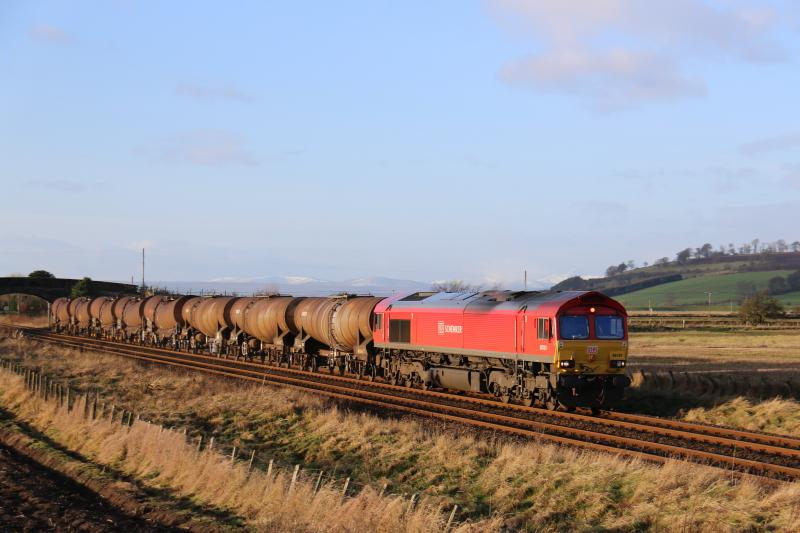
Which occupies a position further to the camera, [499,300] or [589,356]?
[499,300]

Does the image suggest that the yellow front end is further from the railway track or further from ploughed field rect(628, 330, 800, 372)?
ploughed field rect(628, 330, 800, 372)

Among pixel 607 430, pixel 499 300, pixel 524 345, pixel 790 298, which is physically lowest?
pixel 607 430

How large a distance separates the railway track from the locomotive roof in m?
3.46

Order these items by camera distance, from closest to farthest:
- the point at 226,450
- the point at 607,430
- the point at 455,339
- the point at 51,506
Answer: the point at 51,506 < the point at 226,450 < the point at 607,430 < the point at 455,339

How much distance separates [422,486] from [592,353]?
37.6ft

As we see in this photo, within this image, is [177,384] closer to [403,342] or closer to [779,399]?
[403,342]

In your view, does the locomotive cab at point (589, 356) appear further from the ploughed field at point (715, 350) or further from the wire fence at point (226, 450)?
the ploughed field at point (715, 350)

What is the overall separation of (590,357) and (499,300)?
15.7 feet

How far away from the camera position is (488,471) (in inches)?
703

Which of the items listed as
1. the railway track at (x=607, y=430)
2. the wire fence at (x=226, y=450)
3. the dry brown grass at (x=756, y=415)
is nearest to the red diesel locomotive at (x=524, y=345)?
the railway track at (x=607, y=430)

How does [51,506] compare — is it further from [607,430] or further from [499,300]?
[499,300]

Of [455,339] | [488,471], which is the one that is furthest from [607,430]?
[455,339]

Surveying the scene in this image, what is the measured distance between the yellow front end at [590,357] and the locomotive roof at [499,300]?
129cm

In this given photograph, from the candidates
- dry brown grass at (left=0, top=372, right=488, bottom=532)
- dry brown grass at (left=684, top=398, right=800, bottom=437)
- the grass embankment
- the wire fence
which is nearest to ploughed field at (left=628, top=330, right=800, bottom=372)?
dry brown grass at (left=684, top=398, right=800, bottom=437)
